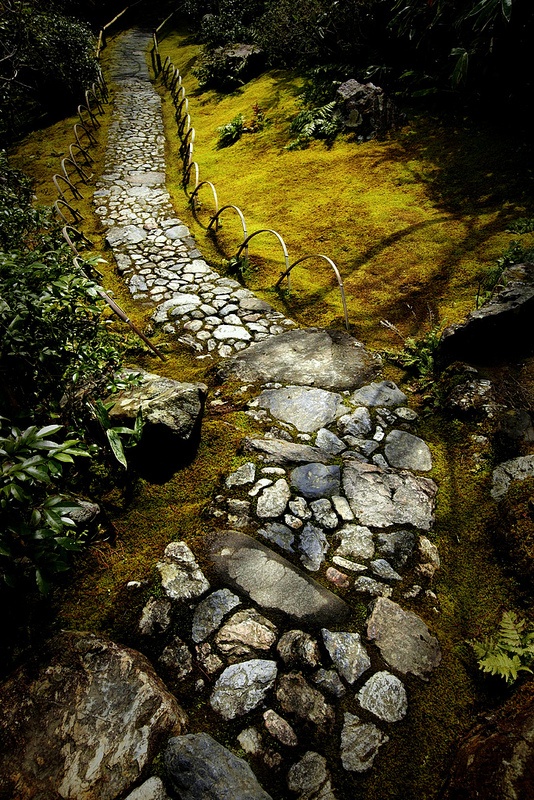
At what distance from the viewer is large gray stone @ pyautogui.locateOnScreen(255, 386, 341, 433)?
3.63m

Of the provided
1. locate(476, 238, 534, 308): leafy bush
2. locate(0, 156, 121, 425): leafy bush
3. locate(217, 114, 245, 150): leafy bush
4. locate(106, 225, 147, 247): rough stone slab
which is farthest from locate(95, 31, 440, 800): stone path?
locate(217, 114, 245, 150): leafy bush

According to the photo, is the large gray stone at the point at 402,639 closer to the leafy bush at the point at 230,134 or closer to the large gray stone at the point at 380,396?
the large gray stone at the point at 380,396

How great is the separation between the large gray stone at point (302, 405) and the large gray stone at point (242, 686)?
75.1 inches

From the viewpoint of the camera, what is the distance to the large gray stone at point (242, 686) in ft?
6.27

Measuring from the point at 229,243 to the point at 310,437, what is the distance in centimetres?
440

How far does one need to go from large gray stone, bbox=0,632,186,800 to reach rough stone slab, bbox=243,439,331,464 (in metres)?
1.63

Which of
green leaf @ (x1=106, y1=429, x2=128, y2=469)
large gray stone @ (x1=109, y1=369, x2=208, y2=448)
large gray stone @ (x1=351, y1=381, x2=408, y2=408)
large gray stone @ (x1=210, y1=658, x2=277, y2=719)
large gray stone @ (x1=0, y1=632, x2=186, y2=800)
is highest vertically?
green leaf @ (x1=106, y1=429, x2=128, y2=469)

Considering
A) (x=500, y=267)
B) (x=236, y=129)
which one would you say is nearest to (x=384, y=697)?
(x=500, y=267)

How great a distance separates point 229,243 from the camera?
Answer: 662 centimetres

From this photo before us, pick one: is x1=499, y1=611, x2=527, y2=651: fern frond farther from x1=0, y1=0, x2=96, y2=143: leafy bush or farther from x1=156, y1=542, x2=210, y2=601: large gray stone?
x1=0, y1=0, x2=96, y2=143: leafy bush

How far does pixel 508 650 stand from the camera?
1966mm

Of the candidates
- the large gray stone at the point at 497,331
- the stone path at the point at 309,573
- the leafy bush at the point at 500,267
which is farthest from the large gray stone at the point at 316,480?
the leafy bush at the point at 500,267

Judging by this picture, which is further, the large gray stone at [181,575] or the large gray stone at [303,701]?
the large gray stone at [181,575]

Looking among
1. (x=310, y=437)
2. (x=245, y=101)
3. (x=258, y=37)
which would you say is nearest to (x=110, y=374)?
(x=310, y=437)
